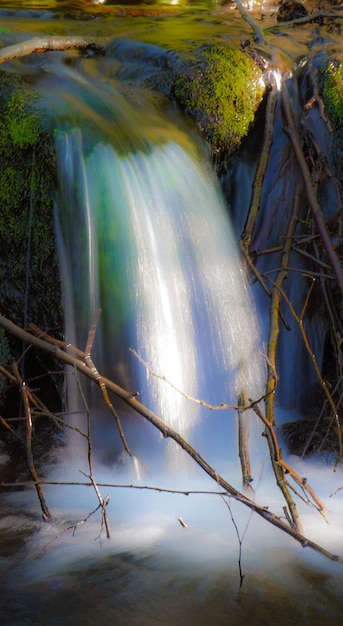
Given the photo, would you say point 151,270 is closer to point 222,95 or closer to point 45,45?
point 222,95

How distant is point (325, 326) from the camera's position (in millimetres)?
5234

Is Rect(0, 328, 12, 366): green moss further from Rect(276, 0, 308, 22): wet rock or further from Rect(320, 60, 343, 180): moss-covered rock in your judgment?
Rect(276, 0, 308, 22): wet rock

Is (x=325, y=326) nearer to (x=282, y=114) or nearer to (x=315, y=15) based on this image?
(x=282, y=114)

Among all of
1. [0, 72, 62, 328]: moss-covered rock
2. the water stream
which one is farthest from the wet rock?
[0, 72, 62, 328]: moss-covered rock

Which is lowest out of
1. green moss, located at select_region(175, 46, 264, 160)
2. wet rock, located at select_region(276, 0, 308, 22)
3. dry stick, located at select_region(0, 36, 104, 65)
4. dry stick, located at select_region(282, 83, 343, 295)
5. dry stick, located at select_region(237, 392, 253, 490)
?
dry stick, located at select_region(237, 392, 253, 490)

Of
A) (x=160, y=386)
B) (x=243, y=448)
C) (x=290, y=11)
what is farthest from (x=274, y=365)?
(x=290, y=11)

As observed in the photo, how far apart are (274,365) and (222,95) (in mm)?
2079

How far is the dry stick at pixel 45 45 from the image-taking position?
17.6 feet

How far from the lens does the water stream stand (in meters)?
3.11

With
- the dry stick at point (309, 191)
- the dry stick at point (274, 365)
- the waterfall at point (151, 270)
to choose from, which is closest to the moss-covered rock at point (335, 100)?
the dry stick at point (309, 191)

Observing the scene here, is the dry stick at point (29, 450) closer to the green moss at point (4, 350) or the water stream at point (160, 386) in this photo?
the water stream at point (160, 386)

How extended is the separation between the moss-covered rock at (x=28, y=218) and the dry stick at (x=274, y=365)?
114 cm

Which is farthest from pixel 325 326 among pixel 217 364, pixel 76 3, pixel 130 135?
pixel 76 3

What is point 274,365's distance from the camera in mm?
4070
